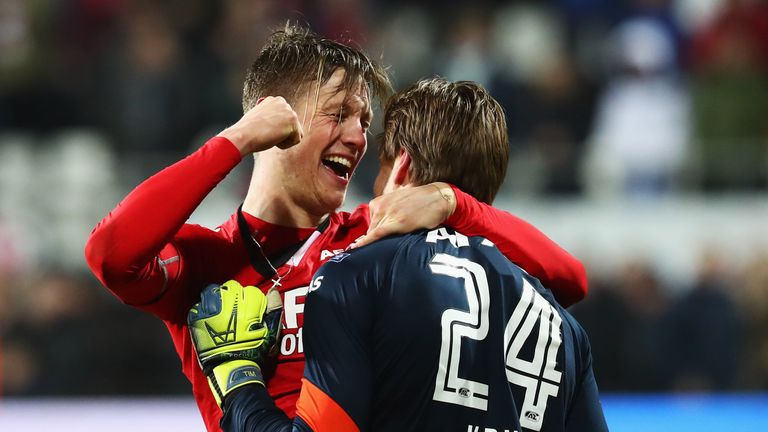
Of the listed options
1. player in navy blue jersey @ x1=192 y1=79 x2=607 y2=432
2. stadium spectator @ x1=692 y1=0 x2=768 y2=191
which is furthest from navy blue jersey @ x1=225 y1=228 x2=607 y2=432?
stadium spectator @ x1=692 y1=0 x2=768 y2=191

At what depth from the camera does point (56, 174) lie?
8.55 metres

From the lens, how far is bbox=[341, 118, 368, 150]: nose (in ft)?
9.52

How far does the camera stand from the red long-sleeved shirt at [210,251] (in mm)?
2375

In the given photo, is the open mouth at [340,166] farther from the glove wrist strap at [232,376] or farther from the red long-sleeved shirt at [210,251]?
the glove wrist strap at [232,376]

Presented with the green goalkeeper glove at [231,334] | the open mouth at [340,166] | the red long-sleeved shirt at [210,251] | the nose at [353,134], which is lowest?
the green goalkeeper glove at [231,334]

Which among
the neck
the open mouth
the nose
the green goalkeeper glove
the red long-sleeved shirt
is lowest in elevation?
the green goalkeeper glove

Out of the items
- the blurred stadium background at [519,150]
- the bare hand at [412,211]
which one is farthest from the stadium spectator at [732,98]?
the bare hand at [412,211]

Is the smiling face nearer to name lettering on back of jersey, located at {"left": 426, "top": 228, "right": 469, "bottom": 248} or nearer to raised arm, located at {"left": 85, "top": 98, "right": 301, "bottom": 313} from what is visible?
raised arm, located at {"left": 85, "top": 98, "right": 301, "bottom": 313}

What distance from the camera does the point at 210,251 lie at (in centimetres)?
275

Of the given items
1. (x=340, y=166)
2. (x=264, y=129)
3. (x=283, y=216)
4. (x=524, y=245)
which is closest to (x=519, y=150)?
(x=340, y=166)

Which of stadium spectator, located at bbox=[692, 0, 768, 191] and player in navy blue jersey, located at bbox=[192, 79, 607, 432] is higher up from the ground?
stadium spectator, located at bbox=[692, 0, 768, 191]

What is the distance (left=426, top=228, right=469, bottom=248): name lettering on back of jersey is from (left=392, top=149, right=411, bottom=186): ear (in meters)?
0.16

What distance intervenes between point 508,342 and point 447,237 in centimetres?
27

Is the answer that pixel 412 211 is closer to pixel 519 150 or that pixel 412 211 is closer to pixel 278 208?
pixel 278 208
